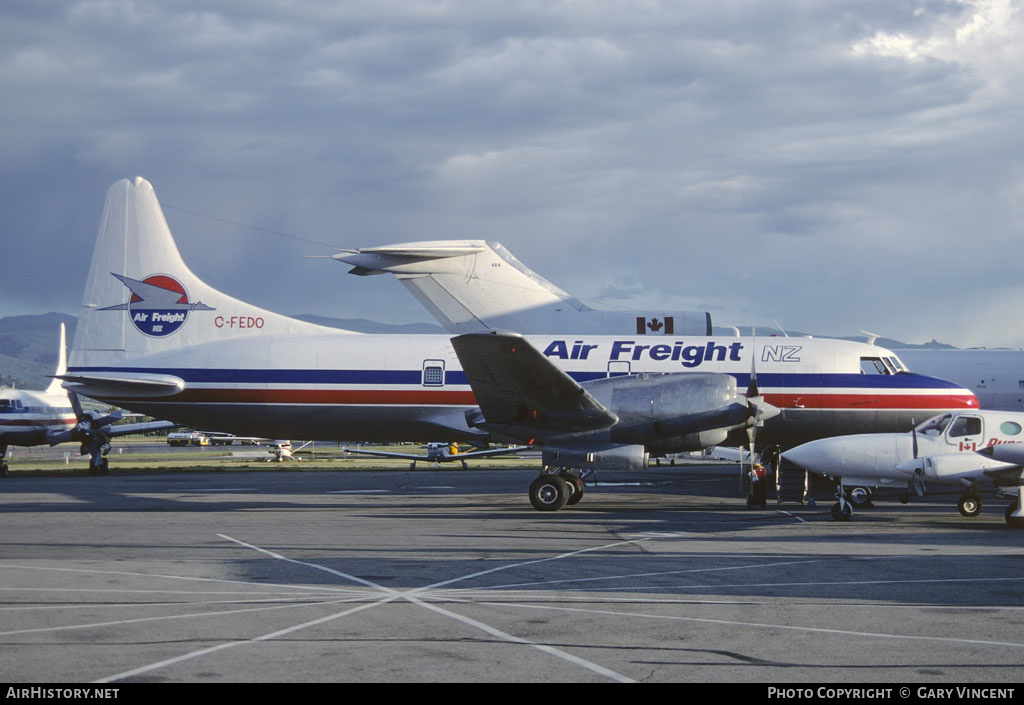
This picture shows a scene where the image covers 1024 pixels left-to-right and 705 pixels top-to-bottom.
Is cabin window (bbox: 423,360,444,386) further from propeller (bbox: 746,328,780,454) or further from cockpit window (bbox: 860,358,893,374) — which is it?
cockpit window (bbox: 860,358,893,374)

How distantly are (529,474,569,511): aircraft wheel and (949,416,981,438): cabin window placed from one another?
821 cm

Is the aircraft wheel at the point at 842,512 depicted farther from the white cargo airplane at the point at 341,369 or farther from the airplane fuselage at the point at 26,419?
the airplane fuselage at the point at 26,419

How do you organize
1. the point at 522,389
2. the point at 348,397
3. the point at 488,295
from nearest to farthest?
the point at 522,389 < the point at 348,397 < the point at 488,295

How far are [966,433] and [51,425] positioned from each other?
39.8 metres

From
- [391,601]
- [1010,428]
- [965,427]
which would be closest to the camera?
[391,601]

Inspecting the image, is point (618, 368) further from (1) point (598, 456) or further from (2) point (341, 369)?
(2) point (341, 369)

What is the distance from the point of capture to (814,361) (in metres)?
25.0

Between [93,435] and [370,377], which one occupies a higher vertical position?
[370,377]

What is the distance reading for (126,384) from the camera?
24.0 metres

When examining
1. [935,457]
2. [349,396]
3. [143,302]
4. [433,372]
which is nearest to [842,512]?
[935,457]

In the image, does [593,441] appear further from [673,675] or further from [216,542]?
[673,675]

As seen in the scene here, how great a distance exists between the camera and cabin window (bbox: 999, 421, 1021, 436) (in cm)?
1917

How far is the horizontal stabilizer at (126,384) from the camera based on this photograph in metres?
24.0

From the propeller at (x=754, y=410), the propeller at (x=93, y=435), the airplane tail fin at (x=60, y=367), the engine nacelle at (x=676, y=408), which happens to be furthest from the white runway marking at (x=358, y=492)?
the airplane tail fin at (x=60, y=367)
